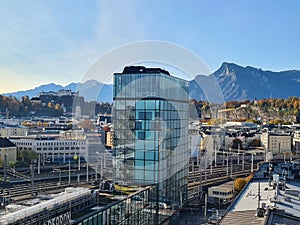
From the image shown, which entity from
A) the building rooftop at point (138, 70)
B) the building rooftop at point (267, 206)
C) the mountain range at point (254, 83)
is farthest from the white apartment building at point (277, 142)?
the mountain range at point (254, 83)

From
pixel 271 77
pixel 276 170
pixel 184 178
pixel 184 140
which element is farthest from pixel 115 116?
pixel 271 77

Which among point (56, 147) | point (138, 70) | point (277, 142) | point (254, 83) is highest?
point (254, 83)

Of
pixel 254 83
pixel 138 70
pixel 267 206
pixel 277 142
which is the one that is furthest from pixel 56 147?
pixel 254 83

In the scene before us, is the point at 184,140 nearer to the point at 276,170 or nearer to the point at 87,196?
the point at 87,196

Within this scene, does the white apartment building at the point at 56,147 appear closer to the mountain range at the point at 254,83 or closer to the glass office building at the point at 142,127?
the glass office building at the point at 142,127

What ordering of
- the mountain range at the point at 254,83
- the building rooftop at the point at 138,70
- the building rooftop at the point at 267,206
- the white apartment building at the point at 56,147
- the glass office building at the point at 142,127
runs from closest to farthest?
the building rooftop at the point at 267,206 < the glass office building at the point at 142,127 < the building rooftop at the point at 138,70 < the white apartment building at the point at 56,147 < the mountain range at the point at 254,83

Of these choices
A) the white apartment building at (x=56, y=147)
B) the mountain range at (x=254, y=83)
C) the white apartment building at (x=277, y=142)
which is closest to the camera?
the white apartment building at (x=56, y=147)

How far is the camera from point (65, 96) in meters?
45.2

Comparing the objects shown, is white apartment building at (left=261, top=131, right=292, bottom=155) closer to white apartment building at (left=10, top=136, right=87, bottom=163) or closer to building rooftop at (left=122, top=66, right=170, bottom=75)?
white apartment building at (left=10, top=136, right=87, bottom=163)

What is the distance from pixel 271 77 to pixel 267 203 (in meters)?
132

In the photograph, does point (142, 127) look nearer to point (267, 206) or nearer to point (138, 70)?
point (138, 70)

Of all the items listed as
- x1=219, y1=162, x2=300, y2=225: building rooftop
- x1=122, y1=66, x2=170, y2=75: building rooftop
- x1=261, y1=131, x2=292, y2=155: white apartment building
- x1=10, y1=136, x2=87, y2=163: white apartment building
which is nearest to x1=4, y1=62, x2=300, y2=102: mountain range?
x1=261, y1=131, x2=292, y2=155: white apartment building

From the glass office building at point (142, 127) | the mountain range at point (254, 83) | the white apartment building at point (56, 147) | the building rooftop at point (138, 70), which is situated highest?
the mountain range at point (254, 83)

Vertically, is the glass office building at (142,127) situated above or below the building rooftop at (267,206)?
above
